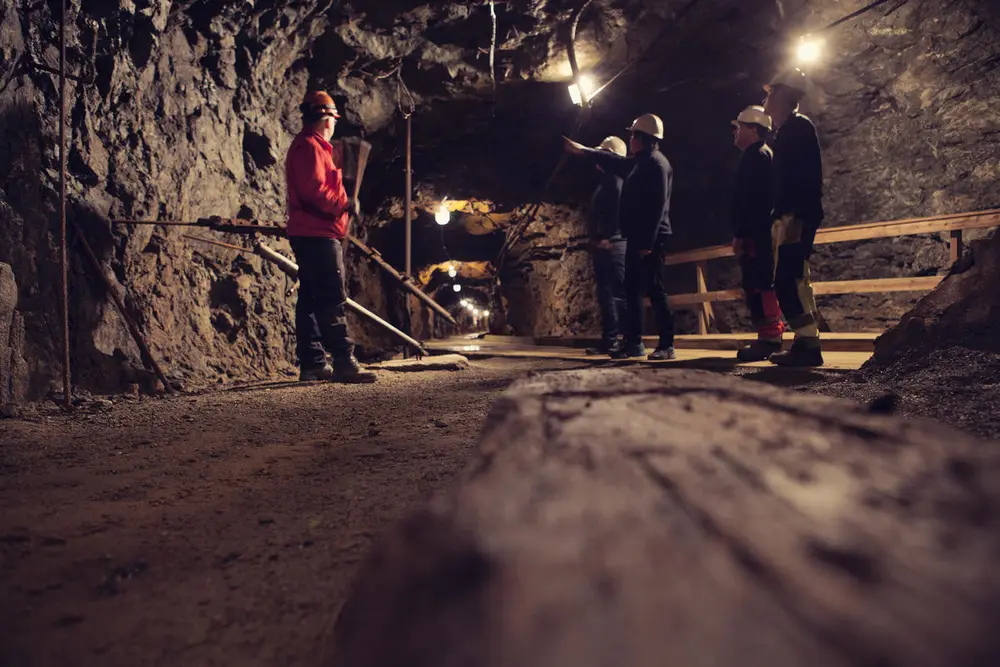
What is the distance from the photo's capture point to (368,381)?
395cm

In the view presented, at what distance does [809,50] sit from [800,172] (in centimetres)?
470

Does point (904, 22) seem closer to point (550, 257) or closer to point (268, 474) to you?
point (550, 257)

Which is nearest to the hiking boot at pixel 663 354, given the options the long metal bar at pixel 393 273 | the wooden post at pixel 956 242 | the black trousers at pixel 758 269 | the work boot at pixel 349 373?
the black trousers at pixel 758 269

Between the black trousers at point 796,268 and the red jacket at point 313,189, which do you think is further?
the red jacket at point 313,189

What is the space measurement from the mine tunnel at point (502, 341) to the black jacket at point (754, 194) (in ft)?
0.13

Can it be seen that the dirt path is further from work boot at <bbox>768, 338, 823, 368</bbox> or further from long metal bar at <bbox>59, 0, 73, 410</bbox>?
work boot at <bbox>768, 338, 823, 368</bbox>

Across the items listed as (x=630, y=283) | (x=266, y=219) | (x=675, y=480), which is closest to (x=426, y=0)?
(x=266, y=219)

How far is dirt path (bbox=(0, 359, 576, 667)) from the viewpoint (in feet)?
2.82

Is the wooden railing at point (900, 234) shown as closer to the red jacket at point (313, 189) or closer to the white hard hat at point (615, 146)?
the white hard hat at point (615, 146)

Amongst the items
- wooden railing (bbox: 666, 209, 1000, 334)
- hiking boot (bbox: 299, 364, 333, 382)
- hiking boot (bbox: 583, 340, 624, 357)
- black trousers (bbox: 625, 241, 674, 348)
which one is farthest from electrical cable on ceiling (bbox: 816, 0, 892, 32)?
hiking boot (bbox: 299, 364, 333, 382)

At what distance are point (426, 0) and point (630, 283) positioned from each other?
4.75 m

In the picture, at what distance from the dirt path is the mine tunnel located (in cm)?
1

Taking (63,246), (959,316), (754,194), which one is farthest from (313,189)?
(959,316)

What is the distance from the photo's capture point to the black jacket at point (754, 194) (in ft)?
12.7
